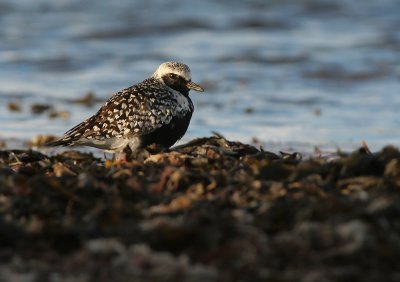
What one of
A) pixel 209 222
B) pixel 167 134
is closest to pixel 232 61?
pixel 167 134

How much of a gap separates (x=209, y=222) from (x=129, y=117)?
7.04 feet

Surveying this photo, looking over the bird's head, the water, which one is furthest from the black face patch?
the water

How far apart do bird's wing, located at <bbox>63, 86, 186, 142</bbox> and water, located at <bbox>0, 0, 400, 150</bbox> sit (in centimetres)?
171

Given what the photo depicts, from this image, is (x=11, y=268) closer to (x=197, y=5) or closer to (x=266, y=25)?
(x=266, y=25)

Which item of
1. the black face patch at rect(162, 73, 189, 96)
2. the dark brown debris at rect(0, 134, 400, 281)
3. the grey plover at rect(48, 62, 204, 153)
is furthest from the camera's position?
the black face patch at rect(162, 73, 189, 96)

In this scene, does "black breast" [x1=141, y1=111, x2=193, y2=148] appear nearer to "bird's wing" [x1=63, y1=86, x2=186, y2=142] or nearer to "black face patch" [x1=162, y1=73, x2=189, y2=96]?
"bird's wing" [x1=63, y1=86, x2=186, y2=142]

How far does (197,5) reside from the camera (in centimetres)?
1384

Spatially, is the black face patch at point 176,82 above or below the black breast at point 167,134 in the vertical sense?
above

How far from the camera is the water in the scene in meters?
7.23

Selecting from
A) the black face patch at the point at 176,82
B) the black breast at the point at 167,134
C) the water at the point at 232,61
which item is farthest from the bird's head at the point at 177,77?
the water at the point at 232,61

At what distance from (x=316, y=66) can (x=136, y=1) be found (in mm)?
5595

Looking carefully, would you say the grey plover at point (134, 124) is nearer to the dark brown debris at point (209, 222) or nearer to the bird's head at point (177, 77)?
the bird's head at point (177, 77)

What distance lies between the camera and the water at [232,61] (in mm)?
7230

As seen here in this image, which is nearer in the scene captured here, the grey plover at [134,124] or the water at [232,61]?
the grey plover at [134,124]
